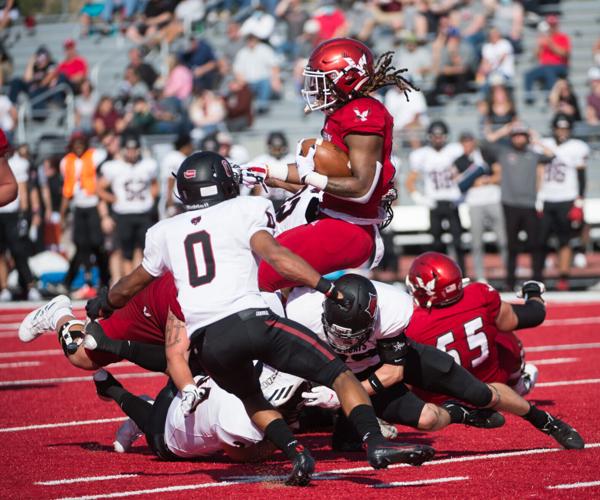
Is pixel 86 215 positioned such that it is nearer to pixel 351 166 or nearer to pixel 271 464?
pixel 351 166

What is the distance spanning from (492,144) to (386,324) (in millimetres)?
9452

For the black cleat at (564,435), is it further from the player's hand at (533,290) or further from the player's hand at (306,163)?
the player's hand at (306,163)

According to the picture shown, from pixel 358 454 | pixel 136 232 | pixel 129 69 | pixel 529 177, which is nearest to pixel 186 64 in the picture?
pixel 129 69

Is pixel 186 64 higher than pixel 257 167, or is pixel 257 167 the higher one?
pixel 186 64

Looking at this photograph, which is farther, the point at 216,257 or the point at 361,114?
the point at 361,114

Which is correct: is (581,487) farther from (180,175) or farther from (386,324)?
(180,175)

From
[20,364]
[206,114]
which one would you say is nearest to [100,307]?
[20,364]

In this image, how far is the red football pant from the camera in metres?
5.96

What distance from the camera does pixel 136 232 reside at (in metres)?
14.0

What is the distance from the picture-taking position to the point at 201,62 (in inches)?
740

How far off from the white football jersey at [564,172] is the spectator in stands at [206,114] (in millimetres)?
5154

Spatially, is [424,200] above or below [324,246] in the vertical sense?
below

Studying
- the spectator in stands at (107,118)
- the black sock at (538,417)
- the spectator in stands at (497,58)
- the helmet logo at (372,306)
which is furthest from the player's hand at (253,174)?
the spectator in stands at (497,58)

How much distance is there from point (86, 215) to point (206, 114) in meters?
3.39
